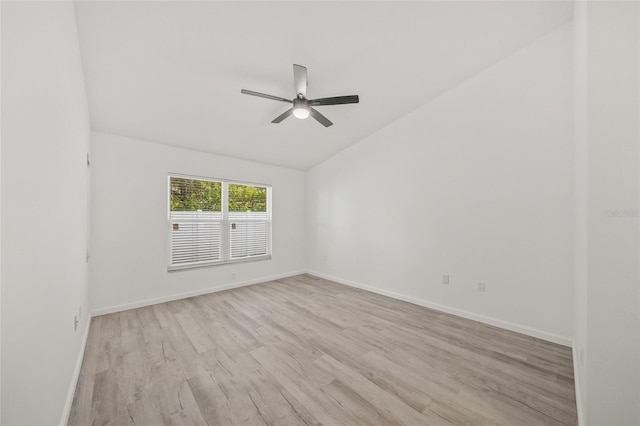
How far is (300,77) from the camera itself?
2.49 meters

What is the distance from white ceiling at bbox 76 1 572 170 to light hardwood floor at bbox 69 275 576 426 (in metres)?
→ 2.75

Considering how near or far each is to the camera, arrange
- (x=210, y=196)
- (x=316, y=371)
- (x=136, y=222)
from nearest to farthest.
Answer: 1. (x=316, y=371)
2. (x=136, y=222)
3. (x=210, y=196)

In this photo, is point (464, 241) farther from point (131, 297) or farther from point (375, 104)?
point (131, 297)

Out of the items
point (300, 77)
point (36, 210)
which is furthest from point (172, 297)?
point (300, 77)

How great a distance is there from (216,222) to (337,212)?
240 cm

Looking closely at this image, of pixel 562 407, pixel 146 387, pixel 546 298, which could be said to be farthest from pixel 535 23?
pixel 146 387

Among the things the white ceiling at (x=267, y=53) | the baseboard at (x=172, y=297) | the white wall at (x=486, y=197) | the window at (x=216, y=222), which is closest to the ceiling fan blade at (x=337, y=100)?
the white ceiling at (x=267, y=53)

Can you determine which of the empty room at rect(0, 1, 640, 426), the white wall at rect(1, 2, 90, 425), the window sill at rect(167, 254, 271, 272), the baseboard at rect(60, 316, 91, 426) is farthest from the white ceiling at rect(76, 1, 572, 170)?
the baseboard at rect(60, 316, 91, 426)

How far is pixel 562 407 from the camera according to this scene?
173 centimetres

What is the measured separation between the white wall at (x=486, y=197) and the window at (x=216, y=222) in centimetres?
219

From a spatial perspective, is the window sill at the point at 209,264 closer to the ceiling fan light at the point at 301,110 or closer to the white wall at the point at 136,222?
the white wall at the point at 136,222

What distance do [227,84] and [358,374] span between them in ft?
10.8

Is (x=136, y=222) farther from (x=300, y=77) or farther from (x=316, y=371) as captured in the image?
(x=316, y=371)

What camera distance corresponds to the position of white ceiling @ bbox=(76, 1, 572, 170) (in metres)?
2.08
